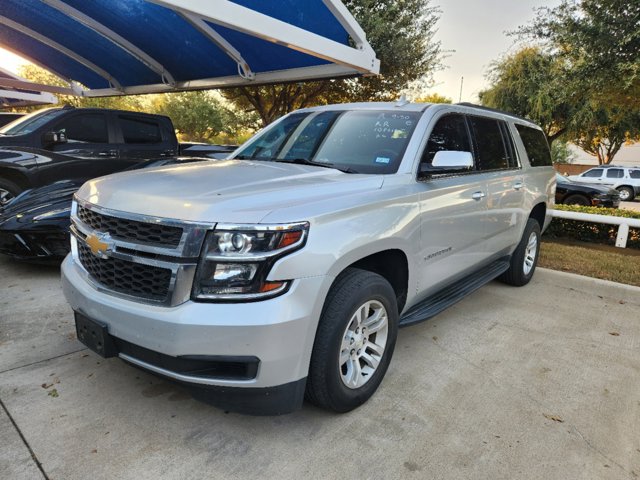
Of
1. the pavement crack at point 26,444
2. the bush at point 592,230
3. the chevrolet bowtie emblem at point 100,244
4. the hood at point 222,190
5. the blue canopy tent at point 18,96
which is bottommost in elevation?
the pavement crack at point 26,444

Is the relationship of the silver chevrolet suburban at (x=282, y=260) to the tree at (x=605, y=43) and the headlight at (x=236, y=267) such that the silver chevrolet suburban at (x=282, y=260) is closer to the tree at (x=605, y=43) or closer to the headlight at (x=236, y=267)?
the headlight at (x=236, y=267)

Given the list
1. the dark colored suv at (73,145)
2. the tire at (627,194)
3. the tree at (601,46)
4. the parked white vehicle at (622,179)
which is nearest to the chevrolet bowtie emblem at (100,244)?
the dark colored suv at (73,145)

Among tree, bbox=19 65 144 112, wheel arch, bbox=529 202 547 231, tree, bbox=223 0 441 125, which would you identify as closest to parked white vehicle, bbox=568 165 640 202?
tree, bbox=223 0 441 125

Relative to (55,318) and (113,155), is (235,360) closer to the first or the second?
(55,318)

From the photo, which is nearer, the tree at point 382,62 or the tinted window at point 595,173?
the tree at point 382,62

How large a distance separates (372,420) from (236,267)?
1.28 metres

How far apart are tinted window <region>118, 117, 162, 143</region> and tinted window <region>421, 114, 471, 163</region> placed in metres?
6.40

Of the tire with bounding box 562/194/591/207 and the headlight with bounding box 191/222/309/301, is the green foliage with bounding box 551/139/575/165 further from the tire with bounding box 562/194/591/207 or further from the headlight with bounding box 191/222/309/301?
the headlight with bounding box 191/222/309/301

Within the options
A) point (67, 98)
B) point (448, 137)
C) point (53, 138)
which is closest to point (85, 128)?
point (53, 138)

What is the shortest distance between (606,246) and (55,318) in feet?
28.3

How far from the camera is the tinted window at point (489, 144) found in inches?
154

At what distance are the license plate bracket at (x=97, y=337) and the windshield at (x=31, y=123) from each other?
19.3 feet

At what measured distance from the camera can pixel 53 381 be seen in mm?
2771

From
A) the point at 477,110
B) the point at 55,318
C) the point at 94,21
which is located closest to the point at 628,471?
the point at 477,110
